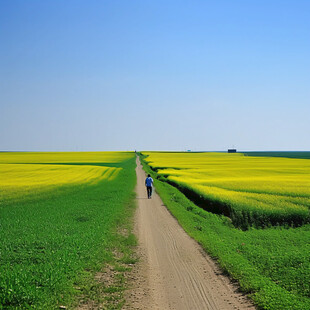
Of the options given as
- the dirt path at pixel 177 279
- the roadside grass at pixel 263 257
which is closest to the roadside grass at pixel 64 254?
the dirt path at pixel 177 279

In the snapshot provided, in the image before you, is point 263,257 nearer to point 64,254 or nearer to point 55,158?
point 64,254

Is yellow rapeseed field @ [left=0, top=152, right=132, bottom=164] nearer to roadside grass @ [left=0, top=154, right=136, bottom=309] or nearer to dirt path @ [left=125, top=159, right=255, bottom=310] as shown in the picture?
roadside grass @ [left=0, top=154, right=136, bottom=309]

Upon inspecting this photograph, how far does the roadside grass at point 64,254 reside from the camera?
25.5 ft

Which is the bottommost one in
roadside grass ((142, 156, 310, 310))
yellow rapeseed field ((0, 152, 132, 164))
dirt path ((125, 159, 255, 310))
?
dirt path ((125, 159, 255, 310))

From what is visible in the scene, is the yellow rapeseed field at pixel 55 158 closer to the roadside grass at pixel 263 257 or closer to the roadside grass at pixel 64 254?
the roadside grass at pixel 64 254

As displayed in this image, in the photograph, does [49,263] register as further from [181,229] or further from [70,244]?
[181,229]

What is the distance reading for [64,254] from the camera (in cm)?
1074

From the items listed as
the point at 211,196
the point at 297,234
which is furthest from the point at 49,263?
the point at 211,196

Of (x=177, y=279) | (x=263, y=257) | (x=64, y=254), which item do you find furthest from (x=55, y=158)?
(x=177, y=279)

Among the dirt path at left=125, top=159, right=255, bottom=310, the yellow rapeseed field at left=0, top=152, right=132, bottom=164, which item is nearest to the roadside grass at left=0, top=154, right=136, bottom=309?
the dirt path at left=125, top=159, right=255, bottom=310

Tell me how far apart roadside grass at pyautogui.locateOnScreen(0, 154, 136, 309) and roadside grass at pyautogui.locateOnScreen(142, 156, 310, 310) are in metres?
3.66

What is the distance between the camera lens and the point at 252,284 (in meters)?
8.56

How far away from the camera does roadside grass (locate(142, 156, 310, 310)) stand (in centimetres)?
799

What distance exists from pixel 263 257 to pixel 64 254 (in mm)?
7656
